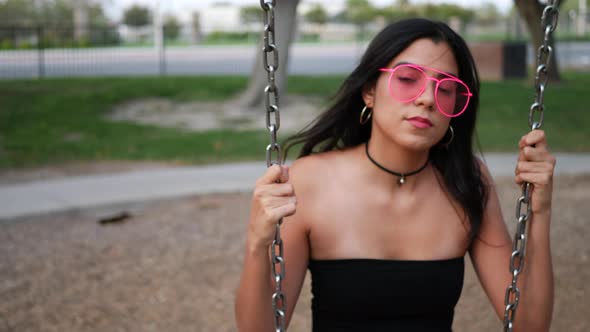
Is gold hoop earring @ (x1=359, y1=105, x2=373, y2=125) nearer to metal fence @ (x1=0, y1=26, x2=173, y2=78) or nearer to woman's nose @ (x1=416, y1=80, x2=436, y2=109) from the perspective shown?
woman's nose @ (x1=416, y1=80, x2=436, y2=109)

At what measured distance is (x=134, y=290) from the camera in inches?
182

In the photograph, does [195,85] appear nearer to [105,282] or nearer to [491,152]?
[491,152]

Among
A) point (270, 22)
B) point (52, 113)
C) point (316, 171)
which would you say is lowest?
point (52, 113)

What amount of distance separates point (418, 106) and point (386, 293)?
0.54 metres

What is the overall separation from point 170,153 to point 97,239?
12.2 ft

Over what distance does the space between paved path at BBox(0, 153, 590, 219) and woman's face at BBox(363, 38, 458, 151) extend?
466 cm

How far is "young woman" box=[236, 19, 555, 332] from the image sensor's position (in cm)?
218

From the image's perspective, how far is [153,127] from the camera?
11.4 m

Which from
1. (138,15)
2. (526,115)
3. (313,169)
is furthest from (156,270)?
(138,15)

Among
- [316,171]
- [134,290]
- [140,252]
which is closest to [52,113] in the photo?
[140,252]

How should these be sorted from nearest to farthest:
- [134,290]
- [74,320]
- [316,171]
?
[316,171] → [74,320] → [134,290]

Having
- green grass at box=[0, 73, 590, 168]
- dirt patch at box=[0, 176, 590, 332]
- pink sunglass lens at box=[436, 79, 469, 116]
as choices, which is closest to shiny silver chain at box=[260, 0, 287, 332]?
pink sunglass lens at box=[436, 79, 469, 116]

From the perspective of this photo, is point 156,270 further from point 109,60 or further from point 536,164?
point 109,60

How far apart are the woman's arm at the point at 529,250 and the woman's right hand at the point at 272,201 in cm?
66
